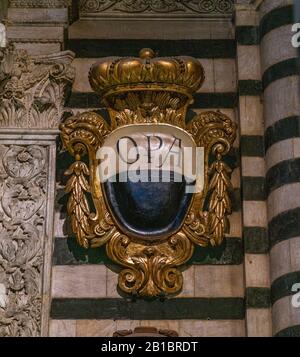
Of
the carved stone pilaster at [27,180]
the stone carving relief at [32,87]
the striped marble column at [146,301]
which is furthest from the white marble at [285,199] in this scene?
the stone carving relief at [32,87]

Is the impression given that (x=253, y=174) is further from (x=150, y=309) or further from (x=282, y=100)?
(x=150, y=309)

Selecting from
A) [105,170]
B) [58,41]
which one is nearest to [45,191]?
[105,170]

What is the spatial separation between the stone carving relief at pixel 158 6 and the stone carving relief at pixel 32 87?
65 centimetres

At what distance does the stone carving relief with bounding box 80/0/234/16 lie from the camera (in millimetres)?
12367

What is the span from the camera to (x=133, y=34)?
12.3 metres

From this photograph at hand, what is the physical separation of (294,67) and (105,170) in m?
1.68

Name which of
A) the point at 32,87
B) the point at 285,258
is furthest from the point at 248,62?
the point at 285,258

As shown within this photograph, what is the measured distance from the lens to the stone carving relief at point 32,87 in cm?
1180

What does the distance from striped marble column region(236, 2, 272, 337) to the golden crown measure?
0.45 metres

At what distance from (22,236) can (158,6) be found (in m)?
2.37

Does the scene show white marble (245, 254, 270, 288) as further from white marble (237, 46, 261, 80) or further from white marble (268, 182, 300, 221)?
white marble (237, 46, 261, 80)

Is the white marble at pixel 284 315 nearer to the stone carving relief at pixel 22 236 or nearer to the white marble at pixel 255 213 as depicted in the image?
the white marble at pixel 255 213

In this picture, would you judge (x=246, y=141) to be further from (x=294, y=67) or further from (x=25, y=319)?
(x=25, y=319)

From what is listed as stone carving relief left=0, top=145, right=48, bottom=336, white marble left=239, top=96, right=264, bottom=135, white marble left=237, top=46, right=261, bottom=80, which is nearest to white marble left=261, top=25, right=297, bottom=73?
white marble left=237, top=46, right=261, bottom=80
